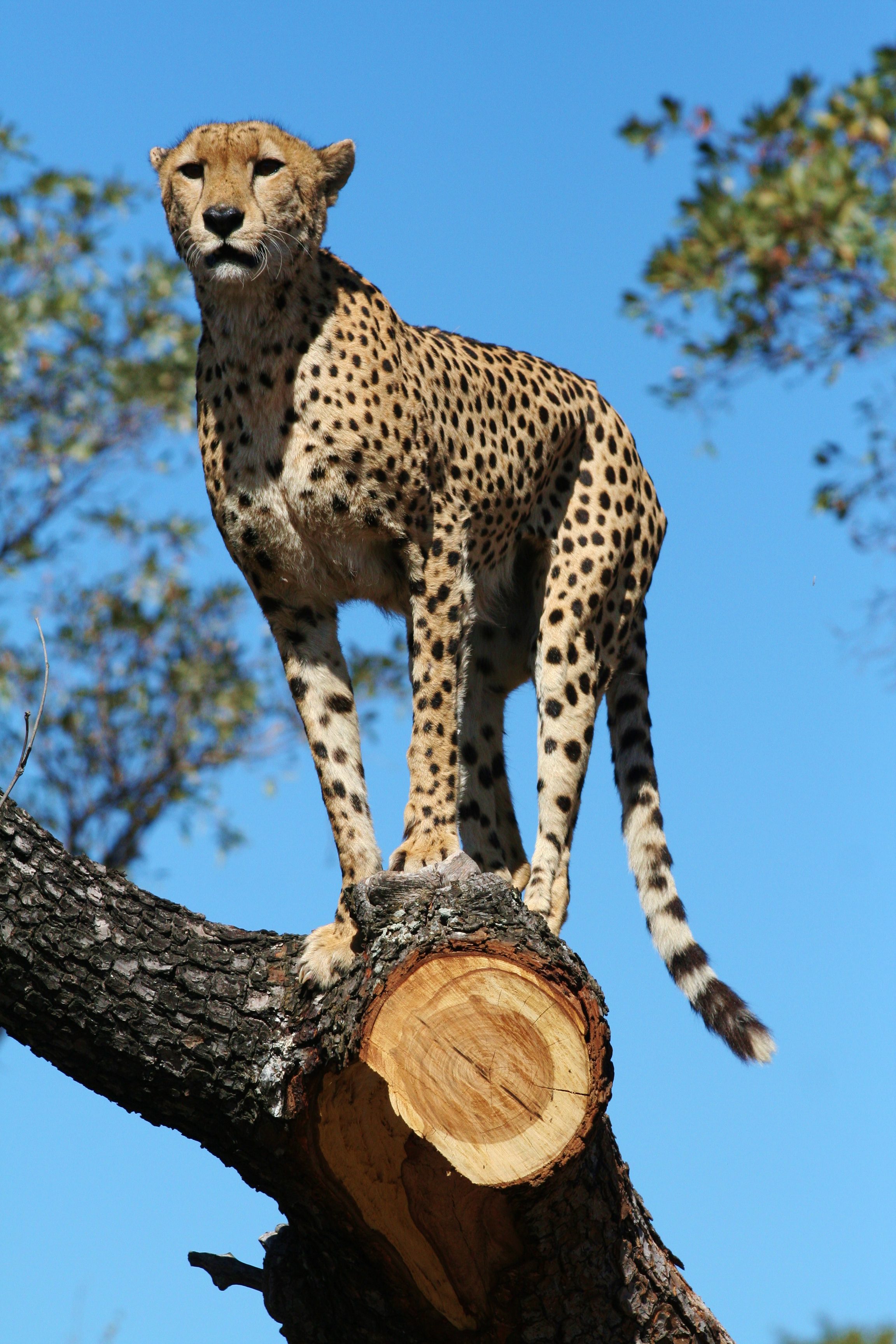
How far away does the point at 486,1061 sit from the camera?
3.49 metres

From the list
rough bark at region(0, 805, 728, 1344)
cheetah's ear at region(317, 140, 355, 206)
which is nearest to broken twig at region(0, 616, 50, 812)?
rough bark at region(0, 805, 728, 1344)

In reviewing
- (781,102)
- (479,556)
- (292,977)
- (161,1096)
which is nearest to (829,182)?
(781,102)

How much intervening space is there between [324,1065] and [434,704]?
1289mm

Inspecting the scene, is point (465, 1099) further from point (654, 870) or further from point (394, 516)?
point (654, 870)

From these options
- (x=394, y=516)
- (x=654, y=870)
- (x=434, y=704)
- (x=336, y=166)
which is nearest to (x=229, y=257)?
(x=336, y=166)

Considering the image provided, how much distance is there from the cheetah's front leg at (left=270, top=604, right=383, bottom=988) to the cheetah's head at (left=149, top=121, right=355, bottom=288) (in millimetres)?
1077

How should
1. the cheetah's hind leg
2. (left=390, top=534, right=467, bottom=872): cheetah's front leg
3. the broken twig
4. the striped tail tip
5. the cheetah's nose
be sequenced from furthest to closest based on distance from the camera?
1. the cheetah's hind leg
2. the striped tail tip
3. (left=390, top=534, right=467, bottom=872): cheetah's front leg
4. the cheetah's nose
5. the broken twig

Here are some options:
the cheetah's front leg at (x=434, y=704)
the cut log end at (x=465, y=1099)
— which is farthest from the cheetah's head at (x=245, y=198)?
the cut log end at (x=465, y=1099)

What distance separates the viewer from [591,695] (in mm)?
5262

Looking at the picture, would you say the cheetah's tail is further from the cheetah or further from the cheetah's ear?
the cheetah's ear

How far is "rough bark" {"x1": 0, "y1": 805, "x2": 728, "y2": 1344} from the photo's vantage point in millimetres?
3592

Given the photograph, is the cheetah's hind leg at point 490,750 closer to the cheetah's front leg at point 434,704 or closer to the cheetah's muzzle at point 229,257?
the cheetah's front leg at point 434,704

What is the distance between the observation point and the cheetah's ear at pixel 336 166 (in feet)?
15.6

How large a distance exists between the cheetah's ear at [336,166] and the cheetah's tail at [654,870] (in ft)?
6.56
